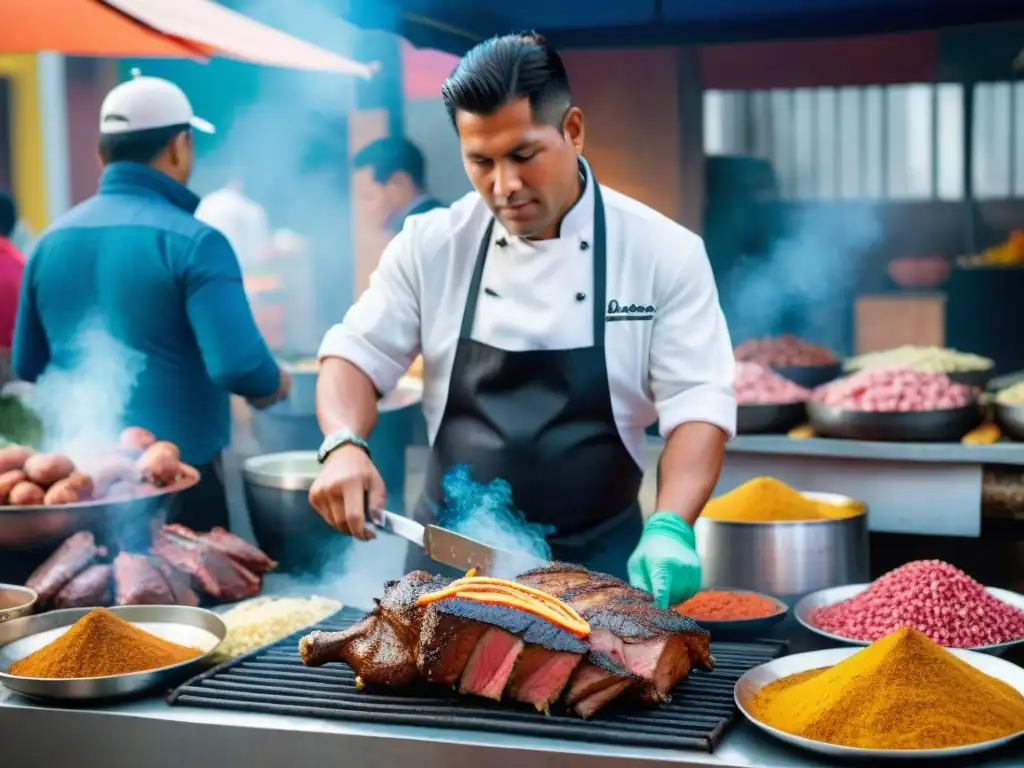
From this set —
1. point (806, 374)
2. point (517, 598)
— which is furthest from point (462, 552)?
point (806, 374)

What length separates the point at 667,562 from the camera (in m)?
2.21

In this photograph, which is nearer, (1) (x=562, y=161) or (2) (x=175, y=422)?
(1) (x=562, y=161)

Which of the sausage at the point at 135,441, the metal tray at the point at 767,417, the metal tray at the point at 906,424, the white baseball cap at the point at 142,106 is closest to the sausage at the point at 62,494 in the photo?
the sausage at the point at 135,441

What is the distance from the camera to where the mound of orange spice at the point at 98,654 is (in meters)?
2.08

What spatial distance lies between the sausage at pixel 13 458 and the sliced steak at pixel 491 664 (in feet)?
4.64

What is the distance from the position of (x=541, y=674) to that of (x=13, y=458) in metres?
1.56

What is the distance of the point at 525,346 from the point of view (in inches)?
111

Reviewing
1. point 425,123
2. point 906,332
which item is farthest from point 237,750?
point 906,332

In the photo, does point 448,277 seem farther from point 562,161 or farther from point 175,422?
point 175,422

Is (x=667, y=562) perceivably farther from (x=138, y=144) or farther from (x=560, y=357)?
(x=138, y=144)

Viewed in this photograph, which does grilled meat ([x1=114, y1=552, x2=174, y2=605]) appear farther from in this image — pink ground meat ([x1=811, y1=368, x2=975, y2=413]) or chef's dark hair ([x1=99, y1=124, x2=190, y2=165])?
pink ground meat ([x1=811, y1=368, x2=975, y2=413])

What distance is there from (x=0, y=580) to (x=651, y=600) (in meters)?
1.56

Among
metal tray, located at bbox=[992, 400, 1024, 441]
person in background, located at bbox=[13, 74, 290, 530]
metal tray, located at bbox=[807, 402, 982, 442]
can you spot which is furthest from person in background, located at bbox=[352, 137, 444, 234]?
metal tray, located at bbox=[992, 400, 1024, 441]

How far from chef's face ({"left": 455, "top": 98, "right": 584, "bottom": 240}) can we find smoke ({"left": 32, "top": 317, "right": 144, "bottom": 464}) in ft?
5.88
